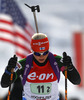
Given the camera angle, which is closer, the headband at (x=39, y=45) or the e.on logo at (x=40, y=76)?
the headband at (x=39, y=45)

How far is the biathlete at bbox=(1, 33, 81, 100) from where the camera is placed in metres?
7.25

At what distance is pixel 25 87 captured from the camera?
7395mm

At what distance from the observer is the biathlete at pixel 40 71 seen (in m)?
7.25

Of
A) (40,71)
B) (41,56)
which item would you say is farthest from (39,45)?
(40,71)

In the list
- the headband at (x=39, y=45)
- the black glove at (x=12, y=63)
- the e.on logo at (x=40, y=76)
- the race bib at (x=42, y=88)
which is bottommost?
the race bib at (x=42, y=88)

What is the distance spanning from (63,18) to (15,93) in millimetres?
41678

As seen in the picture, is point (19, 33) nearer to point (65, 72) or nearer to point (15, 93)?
point (15, 93)

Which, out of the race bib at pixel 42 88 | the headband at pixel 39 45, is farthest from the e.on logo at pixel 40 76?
the headband at pixel 39 45

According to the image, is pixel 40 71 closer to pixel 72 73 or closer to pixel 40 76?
pixel 40 76

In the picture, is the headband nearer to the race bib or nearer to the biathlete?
the biathlete

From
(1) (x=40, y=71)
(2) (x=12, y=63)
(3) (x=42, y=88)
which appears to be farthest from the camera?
(1) (x=40, y=71)

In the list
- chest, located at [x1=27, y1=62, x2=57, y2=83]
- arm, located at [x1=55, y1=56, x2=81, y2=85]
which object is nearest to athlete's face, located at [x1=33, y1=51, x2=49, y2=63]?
chest, located at [x1=27, y1=62, x2=57, y2=83]

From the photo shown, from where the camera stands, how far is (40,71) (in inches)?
291

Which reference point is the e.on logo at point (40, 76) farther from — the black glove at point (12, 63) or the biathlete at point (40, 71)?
the black glove at point (12, 63)
